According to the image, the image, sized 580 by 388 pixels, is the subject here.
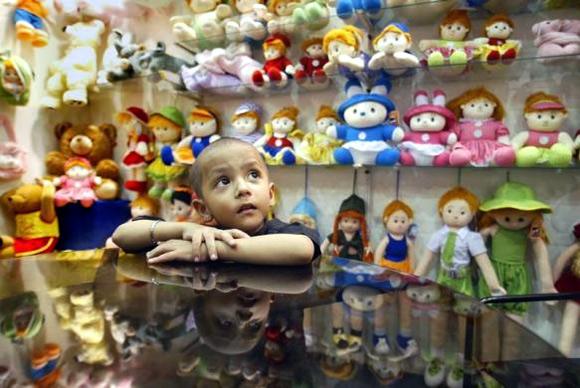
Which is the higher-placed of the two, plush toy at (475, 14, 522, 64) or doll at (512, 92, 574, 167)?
plush toy at (475, 14, 522, 64)

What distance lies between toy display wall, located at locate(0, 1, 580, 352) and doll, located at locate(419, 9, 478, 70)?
0.08m

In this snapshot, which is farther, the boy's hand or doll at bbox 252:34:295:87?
doll at bbox 252:34:295:87

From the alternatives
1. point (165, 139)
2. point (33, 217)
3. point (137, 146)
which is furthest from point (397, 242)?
point (33, 217)

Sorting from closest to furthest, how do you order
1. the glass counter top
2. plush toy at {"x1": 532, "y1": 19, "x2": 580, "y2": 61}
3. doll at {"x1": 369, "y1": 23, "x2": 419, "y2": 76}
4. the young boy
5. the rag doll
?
1. the glass counter top
2. the young boy
3. plush toy at {"x1": 532, "y1": 19, "x2": 580, "y2": 61}
4. doll at {"x1": 369, "y1": 23, "x2": 419, "y2": 76}
5. the rag doll

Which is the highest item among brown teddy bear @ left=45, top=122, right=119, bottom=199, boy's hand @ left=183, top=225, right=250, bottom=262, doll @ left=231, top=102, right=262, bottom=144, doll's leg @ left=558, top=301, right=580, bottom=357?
doll @ left=231, top=102, right=262, bottom=144

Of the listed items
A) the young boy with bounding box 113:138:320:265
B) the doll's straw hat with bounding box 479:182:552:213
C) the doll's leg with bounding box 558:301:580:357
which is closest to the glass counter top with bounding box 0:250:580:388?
the young boy with bounding box 113:138:320:265

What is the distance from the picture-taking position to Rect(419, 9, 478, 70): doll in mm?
1253

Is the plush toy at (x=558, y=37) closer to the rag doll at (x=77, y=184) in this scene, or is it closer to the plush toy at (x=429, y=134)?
the plush toy at (x=429, y=134)

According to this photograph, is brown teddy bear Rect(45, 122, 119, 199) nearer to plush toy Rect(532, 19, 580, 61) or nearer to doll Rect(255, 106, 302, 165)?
doll Rect(255, 106, 302, 165)

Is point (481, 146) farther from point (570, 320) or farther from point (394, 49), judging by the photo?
point (570, 320)

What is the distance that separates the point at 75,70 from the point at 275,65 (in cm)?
96

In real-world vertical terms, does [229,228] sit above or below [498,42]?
below

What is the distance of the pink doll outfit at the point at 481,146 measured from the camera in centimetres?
122

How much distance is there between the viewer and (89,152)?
1834 mm
